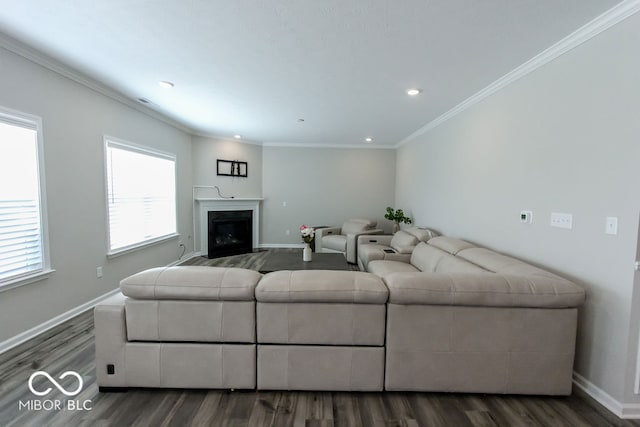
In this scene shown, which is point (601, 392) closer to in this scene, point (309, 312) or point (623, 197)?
point (623, 197)

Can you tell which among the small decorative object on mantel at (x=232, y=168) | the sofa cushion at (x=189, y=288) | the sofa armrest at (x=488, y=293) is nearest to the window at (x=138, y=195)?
the small decorative object on mantel at (x=232, y=168)

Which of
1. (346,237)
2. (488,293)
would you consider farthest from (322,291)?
(346,237)

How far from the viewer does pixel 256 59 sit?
2.47 metres

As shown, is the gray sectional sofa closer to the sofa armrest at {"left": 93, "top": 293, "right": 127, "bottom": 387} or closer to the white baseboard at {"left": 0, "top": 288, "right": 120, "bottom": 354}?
the sofa armrest at {"left": 93, "top": 293, "right": 127, "bottom": 387}

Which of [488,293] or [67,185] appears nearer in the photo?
[488,293]

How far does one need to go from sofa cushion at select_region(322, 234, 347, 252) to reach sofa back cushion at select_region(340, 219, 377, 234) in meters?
0.34

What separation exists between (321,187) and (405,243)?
124 inches

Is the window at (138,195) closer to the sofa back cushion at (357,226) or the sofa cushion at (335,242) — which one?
the sofa cushion at (335,242)

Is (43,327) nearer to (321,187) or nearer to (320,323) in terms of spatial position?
(320,323)

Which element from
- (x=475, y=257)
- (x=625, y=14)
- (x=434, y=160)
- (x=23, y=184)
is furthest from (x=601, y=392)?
(x=23, y=184)

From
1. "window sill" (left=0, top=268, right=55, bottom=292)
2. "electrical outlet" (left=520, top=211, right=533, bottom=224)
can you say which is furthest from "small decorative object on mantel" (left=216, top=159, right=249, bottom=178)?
"electrical outlet" (left=520, top=211, right=533, bottom=224)

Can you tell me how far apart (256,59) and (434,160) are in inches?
128

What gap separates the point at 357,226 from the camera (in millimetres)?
5914

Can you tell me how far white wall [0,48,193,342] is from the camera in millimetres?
2357
